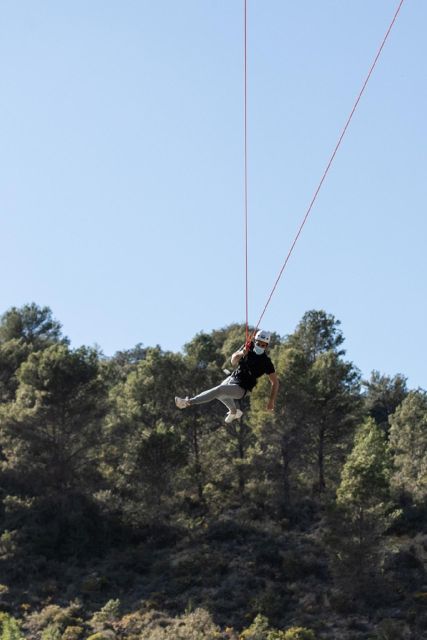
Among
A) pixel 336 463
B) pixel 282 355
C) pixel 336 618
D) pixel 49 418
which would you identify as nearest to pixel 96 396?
pixel 49 418

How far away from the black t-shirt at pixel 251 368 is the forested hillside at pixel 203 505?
24.0m

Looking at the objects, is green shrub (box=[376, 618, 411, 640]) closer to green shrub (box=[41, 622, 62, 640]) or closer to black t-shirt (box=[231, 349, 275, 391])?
green shrub (box=[41, 622, 62, 640])

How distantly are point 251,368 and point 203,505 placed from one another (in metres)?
37.4

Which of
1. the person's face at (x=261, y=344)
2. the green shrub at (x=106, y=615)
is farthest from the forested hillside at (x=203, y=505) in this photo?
the person's face at (x=261, y=344)

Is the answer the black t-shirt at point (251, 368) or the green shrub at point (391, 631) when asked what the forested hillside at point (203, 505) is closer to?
the green shrub at point (391, 631)

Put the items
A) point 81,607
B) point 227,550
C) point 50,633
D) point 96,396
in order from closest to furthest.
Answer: point 50,633, point 81,607, point 227,550, point 96,396

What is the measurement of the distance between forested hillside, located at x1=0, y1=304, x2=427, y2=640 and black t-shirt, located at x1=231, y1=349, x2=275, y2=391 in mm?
24026

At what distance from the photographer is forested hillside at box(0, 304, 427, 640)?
40938mm

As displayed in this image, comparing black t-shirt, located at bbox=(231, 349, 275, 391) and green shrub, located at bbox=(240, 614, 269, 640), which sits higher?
black t-shirt, located at bbox=(231, 349, 275, 391)

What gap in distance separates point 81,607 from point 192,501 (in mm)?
12548

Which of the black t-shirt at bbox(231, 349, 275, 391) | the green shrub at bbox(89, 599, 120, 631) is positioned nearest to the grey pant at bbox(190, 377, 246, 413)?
the black t-shirt at bbox(231, 349, 275, 391)

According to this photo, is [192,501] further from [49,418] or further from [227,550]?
[49,418]

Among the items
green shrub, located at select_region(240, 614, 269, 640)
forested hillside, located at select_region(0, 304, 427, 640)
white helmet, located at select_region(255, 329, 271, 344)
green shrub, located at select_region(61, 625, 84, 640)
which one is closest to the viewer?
Result: white helmet, located at select_region(255, 329, 271, 344)

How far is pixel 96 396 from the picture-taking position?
52406mm
